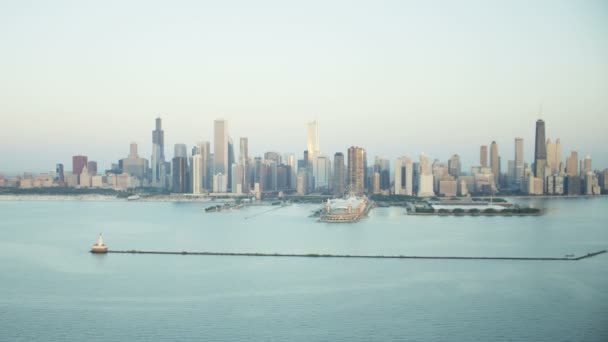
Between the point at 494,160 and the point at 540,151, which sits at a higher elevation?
the point at 540,151

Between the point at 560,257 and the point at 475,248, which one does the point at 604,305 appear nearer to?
the point at 560,257

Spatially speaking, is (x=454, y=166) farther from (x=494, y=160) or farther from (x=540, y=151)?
(x=540, y=151)

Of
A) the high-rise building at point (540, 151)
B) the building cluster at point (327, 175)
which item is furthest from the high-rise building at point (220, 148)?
the high-rise building at point (540, 151)

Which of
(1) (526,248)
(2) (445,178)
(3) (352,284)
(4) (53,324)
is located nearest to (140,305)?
(4) (53,324)

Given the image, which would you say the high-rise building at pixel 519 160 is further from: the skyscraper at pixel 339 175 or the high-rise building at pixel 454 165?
the skyscraper at pixel 339 175

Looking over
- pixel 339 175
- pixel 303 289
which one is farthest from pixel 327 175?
pixel 303 289

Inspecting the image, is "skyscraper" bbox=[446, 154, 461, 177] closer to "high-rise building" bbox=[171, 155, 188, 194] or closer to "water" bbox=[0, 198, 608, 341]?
"high-rise building" bbox=[171, 155, 188, 194]
